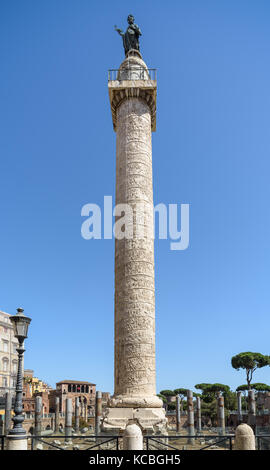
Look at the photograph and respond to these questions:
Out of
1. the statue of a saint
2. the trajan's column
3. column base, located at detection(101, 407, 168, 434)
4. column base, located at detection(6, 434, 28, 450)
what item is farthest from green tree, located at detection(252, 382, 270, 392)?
column base, located at detection(6, 434, 28, 450)

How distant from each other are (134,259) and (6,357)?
105 ft

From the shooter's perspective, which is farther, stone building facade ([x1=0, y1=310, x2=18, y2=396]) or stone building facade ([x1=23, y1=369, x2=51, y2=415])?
stone building facade ([x1=23, y1=369, x2=51, y2=415])

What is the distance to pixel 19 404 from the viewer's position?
8.09m

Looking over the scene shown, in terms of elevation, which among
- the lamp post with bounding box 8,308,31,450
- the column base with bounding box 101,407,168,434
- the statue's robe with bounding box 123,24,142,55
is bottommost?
the column base with bounding box 101,407,168,434

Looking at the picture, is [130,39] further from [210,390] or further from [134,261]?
[210,390]

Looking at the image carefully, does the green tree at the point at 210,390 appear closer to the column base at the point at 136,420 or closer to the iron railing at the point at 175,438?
the iron railing at the point at 175,438

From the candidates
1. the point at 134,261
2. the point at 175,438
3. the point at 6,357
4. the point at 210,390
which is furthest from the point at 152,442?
the point at 210,390

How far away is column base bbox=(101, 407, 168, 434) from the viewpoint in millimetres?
12055

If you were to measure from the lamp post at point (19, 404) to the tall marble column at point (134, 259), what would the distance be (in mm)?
4970

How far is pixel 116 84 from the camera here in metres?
16.7

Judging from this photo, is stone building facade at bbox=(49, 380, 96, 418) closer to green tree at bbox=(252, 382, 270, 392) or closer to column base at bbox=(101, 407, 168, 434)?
green tree at bbox=(252, 382, 270, 392)

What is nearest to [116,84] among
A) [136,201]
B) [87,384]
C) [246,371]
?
[136,201]
